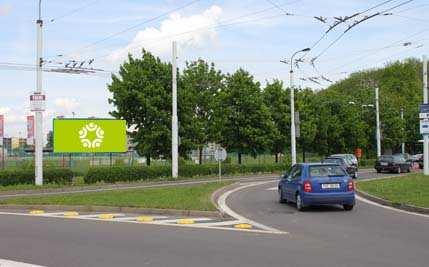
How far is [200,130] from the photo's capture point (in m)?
46.5

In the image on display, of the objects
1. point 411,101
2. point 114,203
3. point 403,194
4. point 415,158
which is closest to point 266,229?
point 114,203

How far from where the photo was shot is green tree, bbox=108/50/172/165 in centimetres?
4369

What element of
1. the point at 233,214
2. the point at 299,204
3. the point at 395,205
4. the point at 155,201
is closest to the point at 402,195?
the point at 395,205

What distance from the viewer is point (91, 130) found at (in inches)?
1818

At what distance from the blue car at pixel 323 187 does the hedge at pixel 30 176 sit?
20.2 meters

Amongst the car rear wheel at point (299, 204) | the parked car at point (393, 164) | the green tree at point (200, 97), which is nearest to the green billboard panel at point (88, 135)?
the green tree at point (200, 97)

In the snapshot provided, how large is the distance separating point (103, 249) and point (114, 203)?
9.17 metres

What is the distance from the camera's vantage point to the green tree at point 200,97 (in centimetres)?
4556

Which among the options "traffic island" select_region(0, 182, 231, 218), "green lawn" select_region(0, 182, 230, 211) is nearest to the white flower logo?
"green lawn" select_region(0, 182, 230, 211)

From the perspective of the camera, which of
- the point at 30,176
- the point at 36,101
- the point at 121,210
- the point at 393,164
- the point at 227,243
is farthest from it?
the point at 393,164

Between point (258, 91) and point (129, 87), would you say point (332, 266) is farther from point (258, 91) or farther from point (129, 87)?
point (258, 91)

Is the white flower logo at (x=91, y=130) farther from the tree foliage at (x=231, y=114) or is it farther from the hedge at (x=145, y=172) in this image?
the hedge at (x=145, y=172)

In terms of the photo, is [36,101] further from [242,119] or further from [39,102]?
[242,119]

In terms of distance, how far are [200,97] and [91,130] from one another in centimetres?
949
